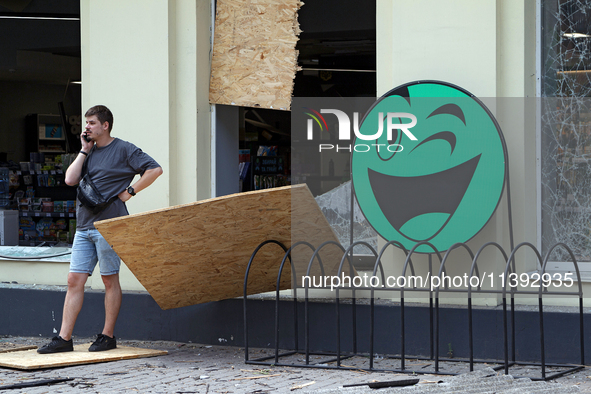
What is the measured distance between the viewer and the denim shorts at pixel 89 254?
5.48 metres

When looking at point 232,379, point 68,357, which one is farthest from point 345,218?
point 68,357

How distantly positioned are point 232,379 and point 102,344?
1.40m

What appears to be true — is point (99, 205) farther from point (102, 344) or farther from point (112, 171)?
point (102, 344)

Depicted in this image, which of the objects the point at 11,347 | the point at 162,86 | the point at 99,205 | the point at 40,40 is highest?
the point at 40,40

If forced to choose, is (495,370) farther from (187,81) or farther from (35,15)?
(35,15)

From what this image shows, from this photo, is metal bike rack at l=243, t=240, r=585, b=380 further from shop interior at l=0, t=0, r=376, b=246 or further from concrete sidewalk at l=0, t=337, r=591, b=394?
shop interior at l=0, t=0, r=376, b=246

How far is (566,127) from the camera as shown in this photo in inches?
219

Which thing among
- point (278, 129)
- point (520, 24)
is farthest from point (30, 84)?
point (520, 24)

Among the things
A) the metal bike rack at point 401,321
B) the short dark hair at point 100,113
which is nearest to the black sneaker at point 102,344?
the metal bike rack at point 401,321

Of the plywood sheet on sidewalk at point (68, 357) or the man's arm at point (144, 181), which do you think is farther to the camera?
the man's arm at point (144, 181)

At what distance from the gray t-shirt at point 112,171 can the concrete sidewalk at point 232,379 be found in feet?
3.85

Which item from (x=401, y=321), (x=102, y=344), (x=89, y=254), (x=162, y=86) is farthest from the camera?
(x=162, y=86)

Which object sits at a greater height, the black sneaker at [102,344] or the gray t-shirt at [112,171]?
the gray t-shirt at [112,171]

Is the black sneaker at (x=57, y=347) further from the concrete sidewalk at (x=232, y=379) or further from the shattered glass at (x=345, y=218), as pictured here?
the shattered glass at (x=345, y=218)
